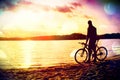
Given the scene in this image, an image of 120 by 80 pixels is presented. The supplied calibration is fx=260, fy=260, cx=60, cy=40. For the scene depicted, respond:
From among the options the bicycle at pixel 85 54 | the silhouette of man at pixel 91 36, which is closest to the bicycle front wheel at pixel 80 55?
the bicycle at pixel 85 54

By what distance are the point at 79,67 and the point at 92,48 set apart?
866mm

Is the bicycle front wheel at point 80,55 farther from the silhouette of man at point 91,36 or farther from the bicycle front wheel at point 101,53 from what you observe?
the bicycle front wheel at point 101,53

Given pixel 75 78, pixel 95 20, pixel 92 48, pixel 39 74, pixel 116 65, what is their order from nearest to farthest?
pixel 75 78 → pixel 39 74 → pixel 116 65 → pixel 92 48 → pixel 95 20

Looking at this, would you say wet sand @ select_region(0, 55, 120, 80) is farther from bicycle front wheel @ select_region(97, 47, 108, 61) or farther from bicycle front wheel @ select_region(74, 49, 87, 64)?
bicycle front wheel @ select_region(97, 47, 108, 61)

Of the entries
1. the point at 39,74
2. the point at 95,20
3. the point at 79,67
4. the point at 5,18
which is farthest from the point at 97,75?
the point at 5,18

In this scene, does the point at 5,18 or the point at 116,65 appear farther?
the point at 5,18

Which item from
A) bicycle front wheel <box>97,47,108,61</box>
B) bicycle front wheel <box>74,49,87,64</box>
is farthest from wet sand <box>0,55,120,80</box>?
bicycle front wheel <box>97,47,108,61</box>

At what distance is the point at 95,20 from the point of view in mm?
9164

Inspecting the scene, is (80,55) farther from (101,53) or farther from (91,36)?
(101,53)

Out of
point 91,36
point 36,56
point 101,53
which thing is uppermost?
point 91,36

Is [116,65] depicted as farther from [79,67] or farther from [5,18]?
[5,18]

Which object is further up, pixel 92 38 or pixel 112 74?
pixel 92 38

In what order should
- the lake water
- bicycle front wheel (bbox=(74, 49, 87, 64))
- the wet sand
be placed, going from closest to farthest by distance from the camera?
the wet sand → bicycle front wheel (bbox=(74, 49, 87, 64)) → the lake water

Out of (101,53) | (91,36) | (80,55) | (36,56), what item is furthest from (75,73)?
(36,56)
